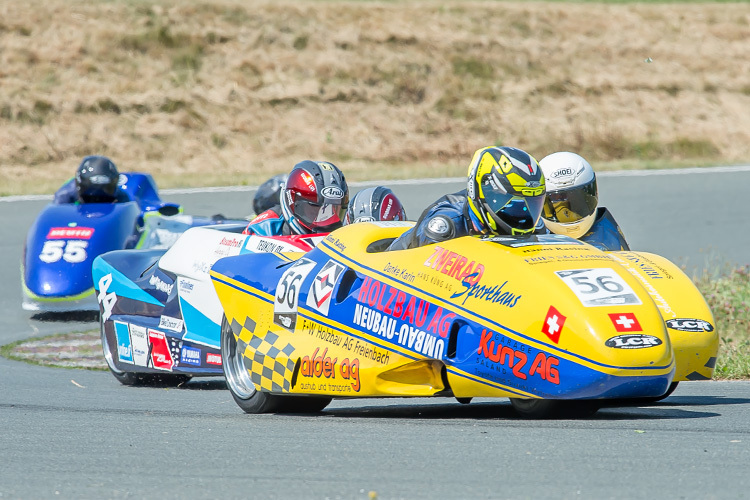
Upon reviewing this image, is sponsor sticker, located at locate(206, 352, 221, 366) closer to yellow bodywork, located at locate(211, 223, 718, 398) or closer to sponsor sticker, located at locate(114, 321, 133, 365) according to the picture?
sponsor sticker, located at locate(114, 321, 133, 365)

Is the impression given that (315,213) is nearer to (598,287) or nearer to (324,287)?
(324,287)

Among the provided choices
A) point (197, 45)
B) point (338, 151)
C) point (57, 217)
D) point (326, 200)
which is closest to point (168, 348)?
point (326, 200)

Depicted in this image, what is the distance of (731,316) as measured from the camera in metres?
9.88

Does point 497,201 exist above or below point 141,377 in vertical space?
above

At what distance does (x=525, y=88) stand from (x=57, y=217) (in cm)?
1819

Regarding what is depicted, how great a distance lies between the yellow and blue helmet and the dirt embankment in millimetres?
17919

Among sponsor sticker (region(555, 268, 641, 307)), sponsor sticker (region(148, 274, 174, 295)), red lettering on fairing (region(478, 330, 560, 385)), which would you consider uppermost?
sponsor sticker (region(555, 268, 641, 307))

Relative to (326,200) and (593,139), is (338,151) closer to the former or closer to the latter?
(593,139)

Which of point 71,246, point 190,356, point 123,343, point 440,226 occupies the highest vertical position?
point 440,226

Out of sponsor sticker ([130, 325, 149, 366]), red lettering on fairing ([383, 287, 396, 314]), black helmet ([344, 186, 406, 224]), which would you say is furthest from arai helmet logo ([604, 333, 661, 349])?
sponsor sticker ([130, 325, 149, 366])

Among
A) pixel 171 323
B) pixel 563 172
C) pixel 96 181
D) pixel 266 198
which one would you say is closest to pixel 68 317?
pixel 96 181

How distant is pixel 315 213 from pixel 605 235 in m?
1.85

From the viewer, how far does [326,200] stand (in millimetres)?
7996

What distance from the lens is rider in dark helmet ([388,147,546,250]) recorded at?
566cm
